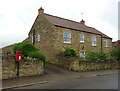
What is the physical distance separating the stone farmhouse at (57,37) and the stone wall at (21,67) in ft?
26.8

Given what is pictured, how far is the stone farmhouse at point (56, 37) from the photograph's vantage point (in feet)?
91.4

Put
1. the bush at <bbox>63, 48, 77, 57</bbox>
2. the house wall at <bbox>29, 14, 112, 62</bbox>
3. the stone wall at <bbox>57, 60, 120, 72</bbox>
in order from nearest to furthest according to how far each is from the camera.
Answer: the stone wall at <bbox>57, 60, 120, 72</bbox> < the bush at <bbox>63, 48, 77, 57</bbox> < the house wall at <bbox>29, 14, 112, 62</bbox>

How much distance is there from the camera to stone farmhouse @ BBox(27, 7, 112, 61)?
27.8 metres

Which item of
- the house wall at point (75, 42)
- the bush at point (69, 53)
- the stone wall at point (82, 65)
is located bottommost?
the stone wall at point (82, 65)

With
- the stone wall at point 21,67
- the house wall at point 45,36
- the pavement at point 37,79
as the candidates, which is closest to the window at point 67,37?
the house wall at point 45,36

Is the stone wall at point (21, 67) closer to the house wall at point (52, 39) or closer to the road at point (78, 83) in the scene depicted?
the road at point (78, 83)

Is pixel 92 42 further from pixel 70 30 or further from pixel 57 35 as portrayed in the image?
pixel 57 35

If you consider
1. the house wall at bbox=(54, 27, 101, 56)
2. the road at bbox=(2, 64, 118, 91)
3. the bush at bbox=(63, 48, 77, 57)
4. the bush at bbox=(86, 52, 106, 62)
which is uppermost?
the house wall at bbox=(54, 27, 101, 56)

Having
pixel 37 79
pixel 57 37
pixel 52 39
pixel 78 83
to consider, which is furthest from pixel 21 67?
pixel 57 37

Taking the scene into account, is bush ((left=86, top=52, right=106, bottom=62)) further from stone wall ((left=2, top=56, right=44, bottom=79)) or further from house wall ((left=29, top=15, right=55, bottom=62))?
stone wall ((left=2, top=56, right=44, bottom=79))

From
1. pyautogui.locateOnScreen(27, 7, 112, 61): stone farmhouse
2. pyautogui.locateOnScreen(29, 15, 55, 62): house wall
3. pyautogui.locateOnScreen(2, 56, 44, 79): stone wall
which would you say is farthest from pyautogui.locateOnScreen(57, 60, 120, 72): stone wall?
pyautogui.locateOnScreen(2, 56, 44, 79): stone wall

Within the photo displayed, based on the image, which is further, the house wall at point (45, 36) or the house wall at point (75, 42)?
the house wall at point (45, 36)

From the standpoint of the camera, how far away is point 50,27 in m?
28.3

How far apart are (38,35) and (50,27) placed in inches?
136
